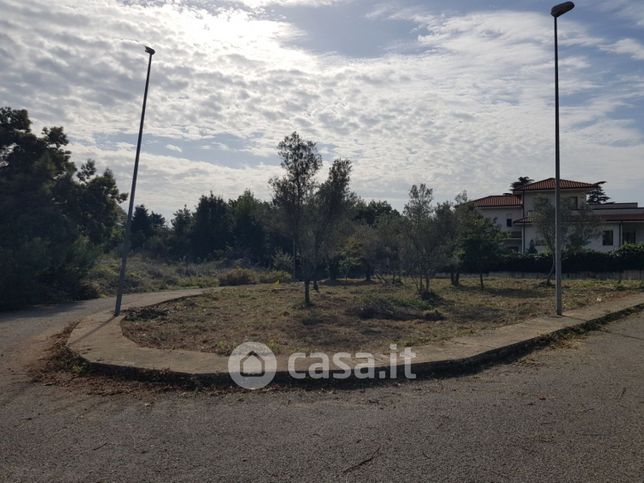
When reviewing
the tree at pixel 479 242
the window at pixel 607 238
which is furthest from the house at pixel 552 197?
the tree at pixel 479 242

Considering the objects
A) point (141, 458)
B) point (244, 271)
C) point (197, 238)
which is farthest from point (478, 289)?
point (197, 238)

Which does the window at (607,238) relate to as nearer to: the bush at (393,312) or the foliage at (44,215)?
the bush at (393,312)

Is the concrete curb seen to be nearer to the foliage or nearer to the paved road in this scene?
the paved road

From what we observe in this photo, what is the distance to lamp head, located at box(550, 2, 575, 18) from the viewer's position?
12016mm

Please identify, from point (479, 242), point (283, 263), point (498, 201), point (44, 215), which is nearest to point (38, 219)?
point (44, 215)

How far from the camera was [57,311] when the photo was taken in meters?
15.7

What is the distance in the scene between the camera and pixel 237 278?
31.2 meters

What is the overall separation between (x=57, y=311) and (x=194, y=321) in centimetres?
538

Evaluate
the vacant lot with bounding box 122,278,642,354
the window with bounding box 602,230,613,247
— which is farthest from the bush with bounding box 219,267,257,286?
the window with bounding box 602,230,613,247

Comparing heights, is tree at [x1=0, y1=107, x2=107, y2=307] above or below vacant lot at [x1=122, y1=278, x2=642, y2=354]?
above

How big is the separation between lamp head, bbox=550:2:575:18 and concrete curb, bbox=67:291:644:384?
22.7 feet

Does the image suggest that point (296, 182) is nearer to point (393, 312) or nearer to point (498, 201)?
point (393, 312)

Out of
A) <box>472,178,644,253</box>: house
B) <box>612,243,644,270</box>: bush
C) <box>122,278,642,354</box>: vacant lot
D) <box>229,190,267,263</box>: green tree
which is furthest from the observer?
<box>229,190,267,263</box>: green tree

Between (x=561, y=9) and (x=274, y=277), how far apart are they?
24534mm
